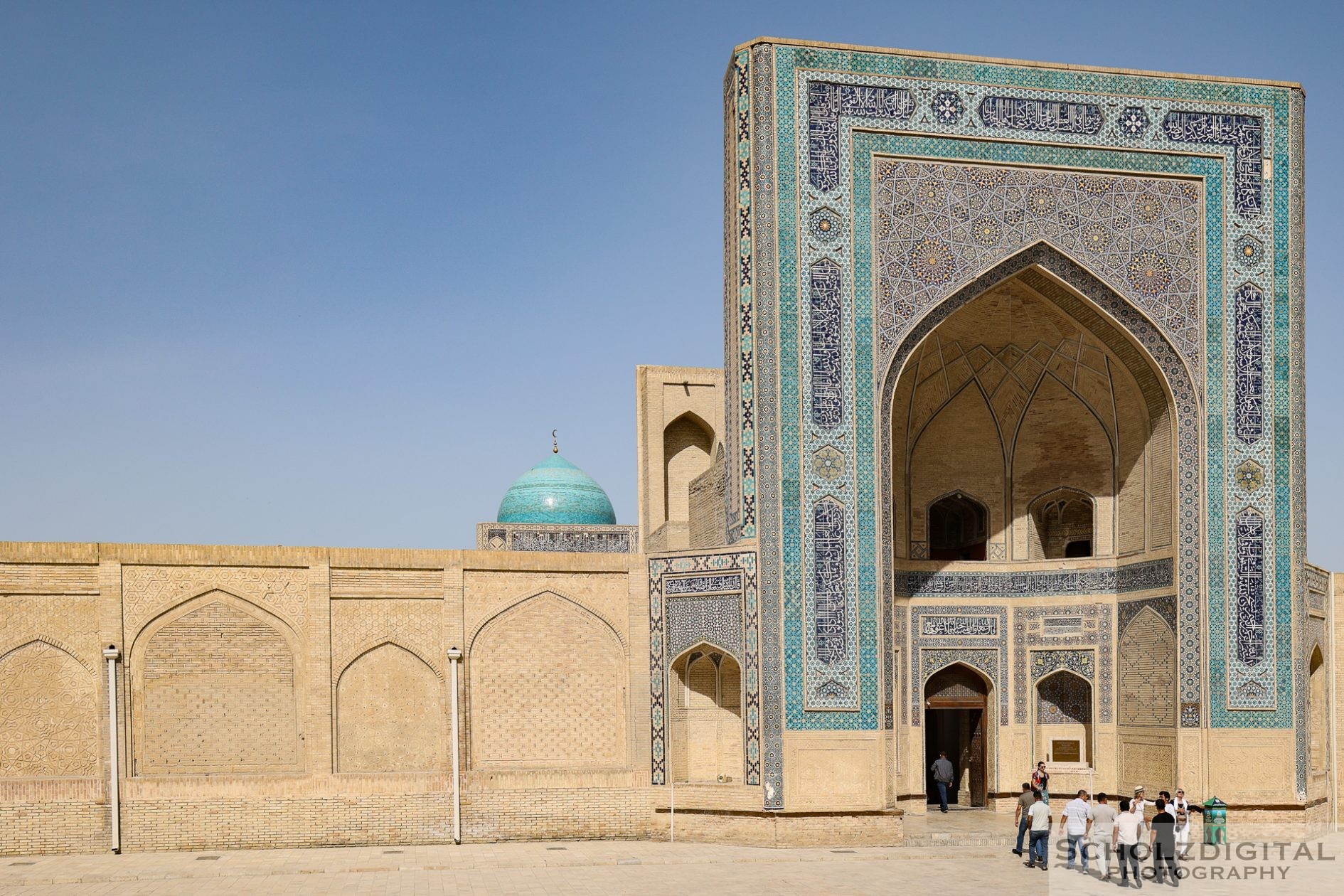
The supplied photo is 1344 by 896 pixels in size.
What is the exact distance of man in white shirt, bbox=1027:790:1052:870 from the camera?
10.4 m

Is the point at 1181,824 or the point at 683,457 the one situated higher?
the point at 683,457

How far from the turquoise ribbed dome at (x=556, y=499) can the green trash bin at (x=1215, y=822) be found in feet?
31.0

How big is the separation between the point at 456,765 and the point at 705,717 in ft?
7.07

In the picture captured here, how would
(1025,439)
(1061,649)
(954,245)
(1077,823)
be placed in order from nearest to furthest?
1. (1077,823)
2. (954,245)
3. (1061,649)
4. (1025,439)

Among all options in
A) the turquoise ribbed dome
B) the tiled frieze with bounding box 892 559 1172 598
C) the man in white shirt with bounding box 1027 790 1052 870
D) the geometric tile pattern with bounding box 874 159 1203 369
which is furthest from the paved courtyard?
the turquoise ribbed dome

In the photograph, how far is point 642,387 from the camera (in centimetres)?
1742

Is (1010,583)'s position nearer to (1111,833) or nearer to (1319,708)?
(1319,708)

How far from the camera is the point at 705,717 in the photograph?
40.7ft

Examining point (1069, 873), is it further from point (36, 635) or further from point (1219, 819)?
point (36, 635)

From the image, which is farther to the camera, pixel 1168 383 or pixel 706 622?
pixel 1168 383

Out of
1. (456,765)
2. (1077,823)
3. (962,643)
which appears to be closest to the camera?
(1077,823)

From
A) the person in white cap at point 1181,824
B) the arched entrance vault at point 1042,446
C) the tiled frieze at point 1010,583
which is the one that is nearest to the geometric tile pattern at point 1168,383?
the arched entrance vault at point 1042,446

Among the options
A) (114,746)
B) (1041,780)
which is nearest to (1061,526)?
(1041,780)

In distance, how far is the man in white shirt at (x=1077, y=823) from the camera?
33.7 feet
